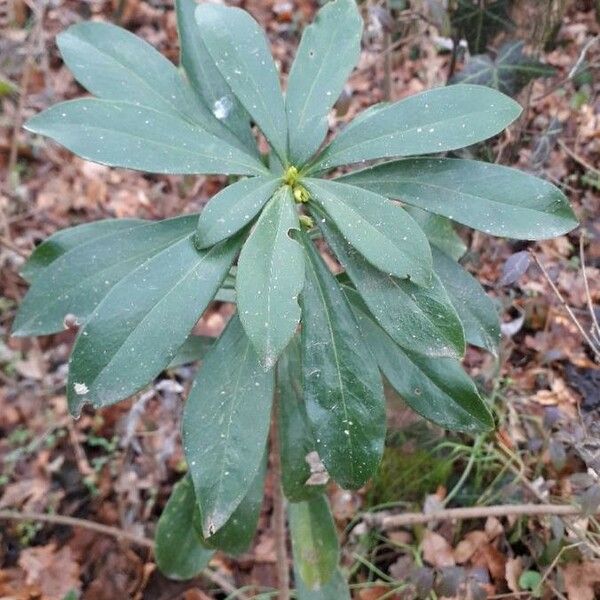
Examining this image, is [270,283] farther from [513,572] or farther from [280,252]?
[513,572]

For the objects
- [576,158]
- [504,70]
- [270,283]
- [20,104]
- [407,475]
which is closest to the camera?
[270,283]

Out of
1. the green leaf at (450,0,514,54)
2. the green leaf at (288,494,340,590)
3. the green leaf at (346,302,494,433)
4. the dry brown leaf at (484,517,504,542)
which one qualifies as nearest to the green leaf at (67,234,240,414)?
the green leaf at (346,302,494,433)

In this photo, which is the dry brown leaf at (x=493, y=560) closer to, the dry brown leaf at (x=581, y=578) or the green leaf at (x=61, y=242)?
the dry brown leaf at (x=581, y=578)

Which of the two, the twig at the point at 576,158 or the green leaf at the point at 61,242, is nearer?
the green leaf at the point at 61,242

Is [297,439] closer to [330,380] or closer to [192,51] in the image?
[330,380]

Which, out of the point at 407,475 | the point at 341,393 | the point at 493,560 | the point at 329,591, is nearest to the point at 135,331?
the point at 341,393

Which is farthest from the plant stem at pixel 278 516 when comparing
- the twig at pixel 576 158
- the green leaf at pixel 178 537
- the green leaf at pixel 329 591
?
the twig at pixel 576 158

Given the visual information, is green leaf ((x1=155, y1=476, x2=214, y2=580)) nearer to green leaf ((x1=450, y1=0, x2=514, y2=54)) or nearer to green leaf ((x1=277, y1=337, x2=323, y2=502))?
green leaf ((x1=277, y1=337, x2=323, y2=502))
